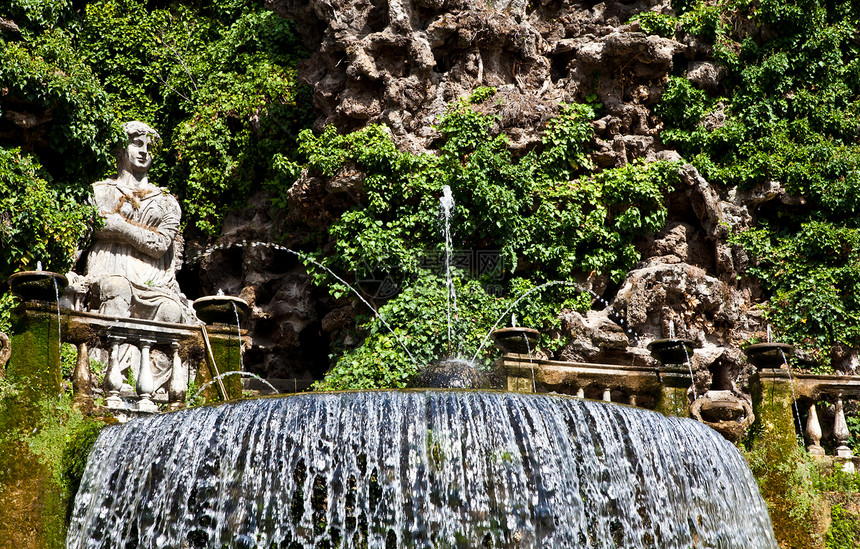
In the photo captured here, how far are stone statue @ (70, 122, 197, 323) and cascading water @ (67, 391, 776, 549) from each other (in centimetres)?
279

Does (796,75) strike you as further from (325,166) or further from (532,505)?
(532,505)

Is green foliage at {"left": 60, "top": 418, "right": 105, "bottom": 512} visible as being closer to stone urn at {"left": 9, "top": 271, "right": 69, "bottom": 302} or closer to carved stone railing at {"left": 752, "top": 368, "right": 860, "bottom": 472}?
stone urn at {"left": 9, "top": 271, "right": 69, "bottom": 302}

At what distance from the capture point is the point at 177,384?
7.52m

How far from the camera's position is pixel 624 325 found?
36.6 feet

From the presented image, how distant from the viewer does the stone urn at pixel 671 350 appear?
27.6 ft

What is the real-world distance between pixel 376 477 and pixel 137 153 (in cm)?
570

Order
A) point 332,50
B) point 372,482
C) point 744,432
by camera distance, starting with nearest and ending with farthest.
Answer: point 372,482 < point 744,432 < point 332,50

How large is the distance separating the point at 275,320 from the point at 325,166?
2.36 metres

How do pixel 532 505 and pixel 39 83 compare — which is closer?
pixel 532 505

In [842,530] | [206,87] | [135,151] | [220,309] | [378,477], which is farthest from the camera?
[206,87]

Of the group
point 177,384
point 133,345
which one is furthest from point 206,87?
point 177,384

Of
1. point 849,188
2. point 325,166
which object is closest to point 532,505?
point 325,166

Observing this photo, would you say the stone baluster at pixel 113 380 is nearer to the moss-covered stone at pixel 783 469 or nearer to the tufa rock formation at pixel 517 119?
the tufa rock formation at pixel 517 119

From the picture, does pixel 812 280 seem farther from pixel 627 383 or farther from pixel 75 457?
pixel 75 457
